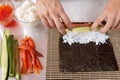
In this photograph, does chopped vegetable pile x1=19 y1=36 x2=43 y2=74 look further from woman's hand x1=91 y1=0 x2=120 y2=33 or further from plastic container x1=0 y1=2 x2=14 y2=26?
woman's hand x1=91 y1=0 x2=120 y2=33

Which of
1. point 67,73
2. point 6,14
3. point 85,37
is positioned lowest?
point 67,73

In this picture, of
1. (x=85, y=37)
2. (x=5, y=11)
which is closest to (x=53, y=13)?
(x=85, y=37)

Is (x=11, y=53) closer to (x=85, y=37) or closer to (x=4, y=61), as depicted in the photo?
(x=4, y=61)

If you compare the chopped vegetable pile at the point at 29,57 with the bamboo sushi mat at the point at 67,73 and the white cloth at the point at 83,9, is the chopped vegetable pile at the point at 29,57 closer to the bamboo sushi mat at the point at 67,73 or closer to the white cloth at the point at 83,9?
the bamboo sushi mat at the point at 67,73

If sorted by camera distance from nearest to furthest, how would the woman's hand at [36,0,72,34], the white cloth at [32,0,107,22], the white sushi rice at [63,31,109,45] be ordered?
1. the woman's hand at [36,0,72,34]
2. the white sushi rice at [63,31,109,45]
3. the white cloth at [32,0,107,22]

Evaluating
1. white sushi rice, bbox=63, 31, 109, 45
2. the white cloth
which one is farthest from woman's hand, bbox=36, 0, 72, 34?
the white cloth

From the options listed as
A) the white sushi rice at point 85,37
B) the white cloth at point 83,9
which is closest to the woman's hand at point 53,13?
the white sushi rice at point 85,37

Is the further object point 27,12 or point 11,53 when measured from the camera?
point 27,12
